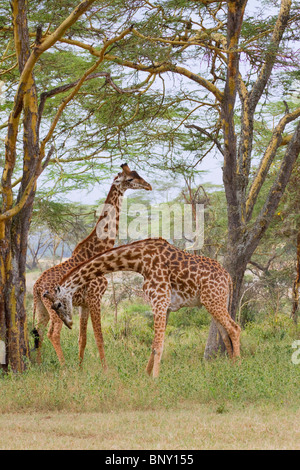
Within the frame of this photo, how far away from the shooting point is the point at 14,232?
728 cm

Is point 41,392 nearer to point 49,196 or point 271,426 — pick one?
point 271,426

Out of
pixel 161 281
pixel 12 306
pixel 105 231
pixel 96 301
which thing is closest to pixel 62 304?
pixel 96 301

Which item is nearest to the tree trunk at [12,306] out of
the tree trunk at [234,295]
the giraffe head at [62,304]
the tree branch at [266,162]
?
the giraffe head at [62,304]

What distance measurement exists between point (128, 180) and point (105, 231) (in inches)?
26.7

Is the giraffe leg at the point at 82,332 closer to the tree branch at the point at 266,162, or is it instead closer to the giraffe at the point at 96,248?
the giraffe at the point at 96,248

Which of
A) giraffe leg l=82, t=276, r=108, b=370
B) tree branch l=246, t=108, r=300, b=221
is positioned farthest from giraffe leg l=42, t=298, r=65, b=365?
tree branch l=246, t=108, r=300, b=221

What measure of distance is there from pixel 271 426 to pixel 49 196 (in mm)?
9669

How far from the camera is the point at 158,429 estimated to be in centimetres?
468

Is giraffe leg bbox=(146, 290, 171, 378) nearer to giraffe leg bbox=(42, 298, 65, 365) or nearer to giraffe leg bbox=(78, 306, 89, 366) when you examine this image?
giraffe leg bbox=(78, 306, 89, 366)

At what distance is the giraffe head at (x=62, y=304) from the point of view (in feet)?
20.5

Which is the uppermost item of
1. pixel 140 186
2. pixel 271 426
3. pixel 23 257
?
pixel 140 186

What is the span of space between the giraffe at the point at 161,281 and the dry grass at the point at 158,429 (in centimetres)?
129

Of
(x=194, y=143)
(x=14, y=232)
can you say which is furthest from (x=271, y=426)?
(x=194, y=143)
